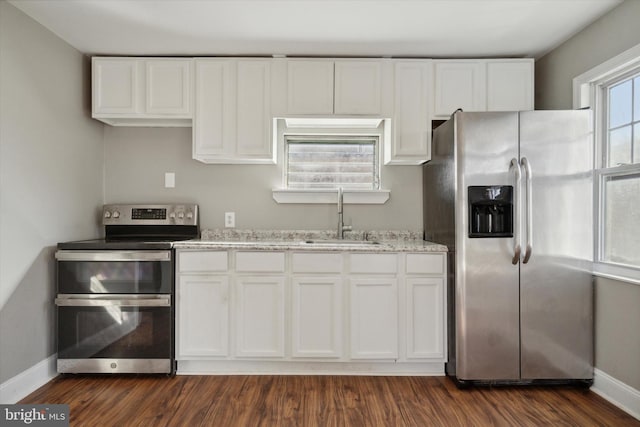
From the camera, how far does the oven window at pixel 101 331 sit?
8.45 feet

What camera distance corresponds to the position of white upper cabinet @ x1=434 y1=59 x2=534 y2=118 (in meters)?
2.92

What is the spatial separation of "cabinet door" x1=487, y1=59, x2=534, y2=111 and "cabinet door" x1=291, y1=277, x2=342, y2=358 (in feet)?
5.99

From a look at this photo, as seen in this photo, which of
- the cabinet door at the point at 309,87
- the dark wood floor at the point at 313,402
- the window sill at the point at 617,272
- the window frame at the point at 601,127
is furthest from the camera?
the cabinet door at the point at 309,87

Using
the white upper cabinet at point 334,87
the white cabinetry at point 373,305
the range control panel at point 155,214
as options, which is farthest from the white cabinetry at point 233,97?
the white cabinetry at point 373,305

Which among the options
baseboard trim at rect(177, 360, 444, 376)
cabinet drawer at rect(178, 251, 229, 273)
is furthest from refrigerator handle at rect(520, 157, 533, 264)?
cabinet drawer at rect(178, 251, 229, 273)

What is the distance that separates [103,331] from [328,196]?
192 cm

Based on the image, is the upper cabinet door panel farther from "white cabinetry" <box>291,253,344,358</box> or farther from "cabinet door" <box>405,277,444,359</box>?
"cabinet door" <box>405,277,444,359</box>

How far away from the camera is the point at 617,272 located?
7.66 feet

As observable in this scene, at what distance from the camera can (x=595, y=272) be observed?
8.05 ft

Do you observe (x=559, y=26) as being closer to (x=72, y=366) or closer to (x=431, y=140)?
(x=431, y=140)

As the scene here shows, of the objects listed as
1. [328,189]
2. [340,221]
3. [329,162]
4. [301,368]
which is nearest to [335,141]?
[329,162]

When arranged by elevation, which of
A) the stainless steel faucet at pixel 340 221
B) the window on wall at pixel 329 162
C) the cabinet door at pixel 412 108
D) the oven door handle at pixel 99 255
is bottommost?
the oven door handle at pixel 99 255

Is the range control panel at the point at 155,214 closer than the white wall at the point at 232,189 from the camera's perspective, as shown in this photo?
Yes

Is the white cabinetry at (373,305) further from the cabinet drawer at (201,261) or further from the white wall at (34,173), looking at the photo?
the white wall at (34,173)
